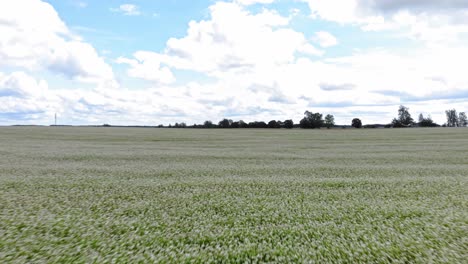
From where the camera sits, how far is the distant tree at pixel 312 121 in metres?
109

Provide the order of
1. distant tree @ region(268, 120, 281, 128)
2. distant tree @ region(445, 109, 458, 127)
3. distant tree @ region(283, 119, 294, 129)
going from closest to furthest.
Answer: distant tree @ region(268, 120, 281, 128), distant tree @ region(283, 119, 294, 129), distant tree @ region(445, 109, 458, 127)

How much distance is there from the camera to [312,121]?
11269 centimetres

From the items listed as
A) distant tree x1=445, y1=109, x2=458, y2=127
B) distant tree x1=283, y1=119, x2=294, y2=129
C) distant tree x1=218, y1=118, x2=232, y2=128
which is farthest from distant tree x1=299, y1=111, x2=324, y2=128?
distant tree x1=445, y1=109, x2=458, y2=127

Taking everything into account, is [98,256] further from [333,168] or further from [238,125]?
[238,125]

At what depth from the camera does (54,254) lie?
15.9 ft

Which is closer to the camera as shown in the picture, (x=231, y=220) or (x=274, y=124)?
(x=231, y=220)

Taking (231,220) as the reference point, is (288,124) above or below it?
above

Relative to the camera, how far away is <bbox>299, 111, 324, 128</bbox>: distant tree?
357 feet

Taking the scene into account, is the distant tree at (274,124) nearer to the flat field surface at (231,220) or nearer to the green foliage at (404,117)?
the green foliage at (404,117)

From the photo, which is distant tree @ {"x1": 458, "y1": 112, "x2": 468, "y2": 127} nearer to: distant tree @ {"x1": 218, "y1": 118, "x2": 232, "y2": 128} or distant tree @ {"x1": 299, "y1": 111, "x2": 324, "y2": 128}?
distant tree @ {"x1": 299, "y1": 111, "x2": 324, "y2": 128}

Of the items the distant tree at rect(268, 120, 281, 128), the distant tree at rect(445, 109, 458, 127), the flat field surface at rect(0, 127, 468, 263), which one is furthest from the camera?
the distant tree at rect(445, 109, 458, 127)

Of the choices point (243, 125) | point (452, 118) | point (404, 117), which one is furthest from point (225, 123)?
point (452, 118)

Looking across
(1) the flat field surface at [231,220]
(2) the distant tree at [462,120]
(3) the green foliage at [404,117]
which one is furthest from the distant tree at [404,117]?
(1) the flat field surface at [231,220]

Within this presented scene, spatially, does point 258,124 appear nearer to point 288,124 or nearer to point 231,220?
point 288,124
